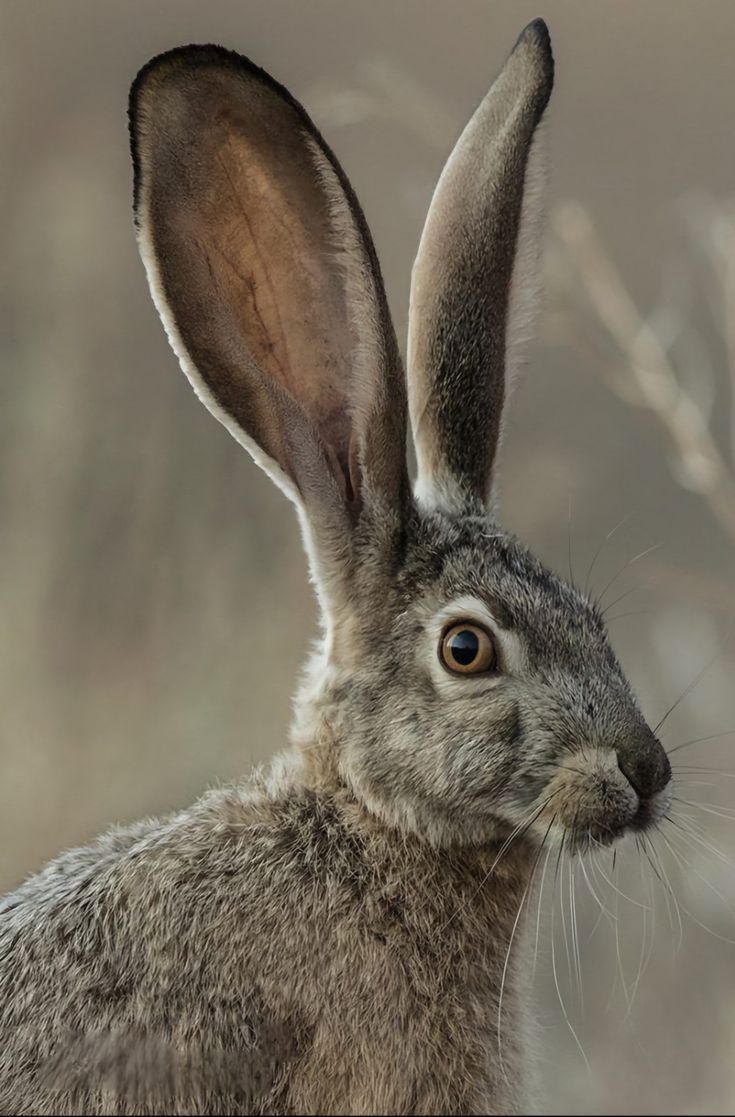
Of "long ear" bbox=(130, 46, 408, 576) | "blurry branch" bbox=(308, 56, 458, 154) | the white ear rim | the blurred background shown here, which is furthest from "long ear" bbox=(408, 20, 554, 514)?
"blurry branch" bbox=(308, 56, 458, 154)

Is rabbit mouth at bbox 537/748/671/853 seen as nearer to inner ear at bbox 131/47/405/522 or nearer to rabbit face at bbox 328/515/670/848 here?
rabbit face at bbox 328/515/670/848

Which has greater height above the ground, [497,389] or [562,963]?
[497,389]

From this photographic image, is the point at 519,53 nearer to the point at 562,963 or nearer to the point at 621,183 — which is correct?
the point at 621,183

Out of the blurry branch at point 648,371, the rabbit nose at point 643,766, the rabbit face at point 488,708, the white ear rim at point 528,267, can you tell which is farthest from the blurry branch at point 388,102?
the rabbit nose at point 643,766

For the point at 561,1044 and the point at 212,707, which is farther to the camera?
the point at 212,707

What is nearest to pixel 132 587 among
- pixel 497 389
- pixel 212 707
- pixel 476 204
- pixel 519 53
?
pixel 212 707

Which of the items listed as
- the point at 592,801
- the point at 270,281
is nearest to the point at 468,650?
the point at 592,801
